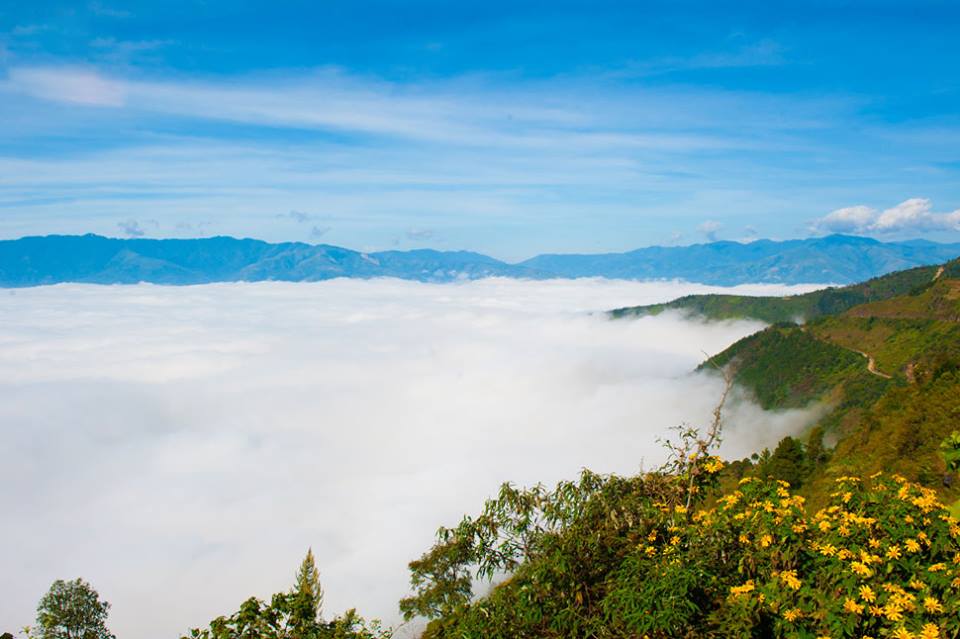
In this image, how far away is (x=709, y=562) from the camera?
1189 cm

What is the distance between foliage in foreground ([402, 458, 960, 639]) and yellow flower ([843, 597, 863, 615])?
4 centimetres

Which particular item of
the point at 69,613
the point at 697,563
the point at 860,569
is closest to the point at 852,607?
the point at 860,569

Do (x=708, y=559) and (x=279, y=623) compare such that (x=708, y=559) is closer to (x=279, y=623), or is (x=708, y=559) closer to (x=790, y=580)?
(x=790, y=580)

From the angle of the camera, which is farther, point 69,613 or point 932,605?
point 69,613

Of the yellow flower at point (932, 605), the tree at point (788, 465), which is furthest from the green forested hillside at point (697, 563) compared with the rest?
the tree at point (788, 465)

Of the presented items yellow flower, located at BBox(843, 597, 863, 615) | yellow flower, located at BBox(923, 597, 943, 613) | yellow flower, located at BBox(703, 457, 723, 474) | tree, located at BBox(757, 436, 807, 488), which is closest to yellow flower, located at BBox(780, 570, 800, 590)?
yellow flower, located at BBox(843, 597, 863, 615)

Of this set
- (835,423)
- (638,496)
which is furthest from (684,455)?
(835,423)

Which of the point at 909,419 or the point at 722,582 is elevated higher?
the point at 722,582

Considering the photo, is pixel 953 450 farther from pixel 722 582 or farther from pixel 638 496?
pixel 638 496

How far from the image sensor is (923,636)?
830 cm

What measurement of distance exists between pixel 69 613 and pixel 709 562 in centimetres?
5556

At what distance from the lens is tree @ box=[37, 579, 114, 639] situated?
4584 cm

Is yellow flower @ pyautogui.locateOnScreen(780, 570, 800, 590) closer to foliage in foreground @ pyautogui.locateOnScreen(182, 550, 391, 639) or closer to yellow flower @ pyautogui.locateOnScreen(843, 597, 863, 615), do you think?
yellow flower @ pyautogui.locateOnScreen(843, 597, 863, 615)

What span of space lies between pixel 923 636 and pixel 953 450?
226 inches
